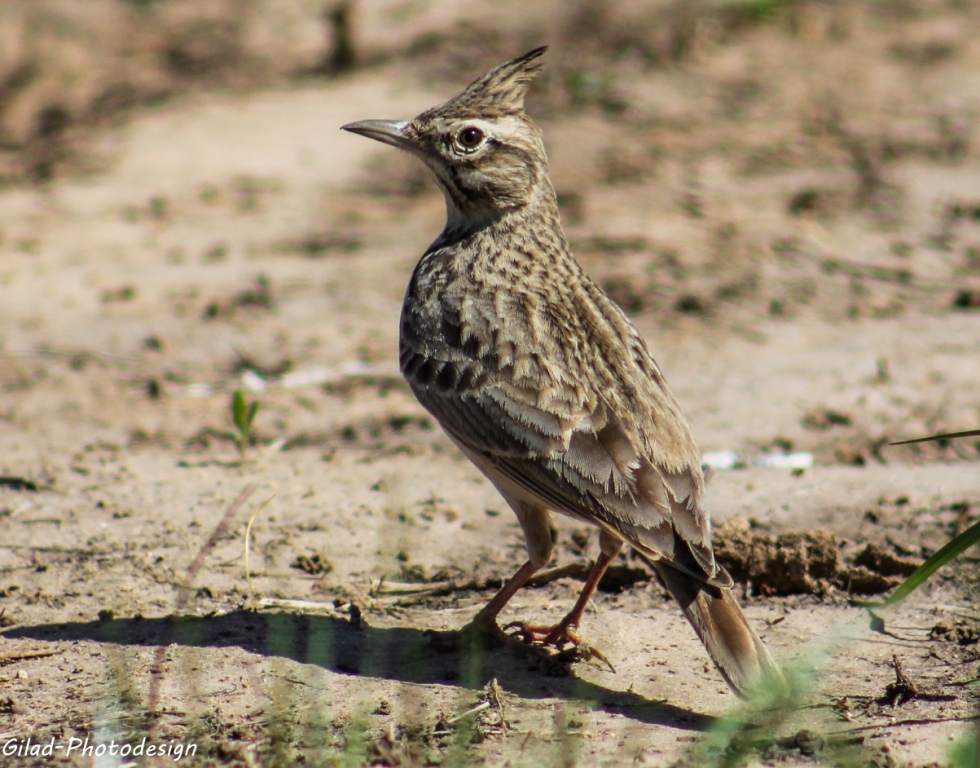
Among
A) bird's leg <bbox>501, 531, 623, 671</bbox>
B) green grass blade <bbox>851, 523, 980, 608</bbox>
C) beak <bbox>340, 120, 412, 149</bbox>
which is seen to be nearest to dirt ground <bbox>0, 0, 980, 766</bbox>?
bird's leg <bbox>501, 531, 623, 671</bbox>

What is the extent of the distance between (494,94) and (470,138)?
22cm

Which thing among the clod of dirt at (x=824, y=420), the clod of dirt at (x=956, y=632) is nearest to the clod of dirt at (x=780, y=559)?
the clod of dirt at (x=956, y=632)

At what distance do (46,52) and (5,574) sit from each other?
8886mm

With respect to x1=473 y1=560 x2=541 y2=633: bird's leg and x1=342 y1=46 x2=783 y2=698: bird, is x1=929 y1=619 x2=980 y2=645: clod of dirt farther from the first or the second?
x1=473 y1=560 x2=541 y2=633: bird's leg

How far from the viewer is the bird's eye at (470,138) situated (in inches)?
204

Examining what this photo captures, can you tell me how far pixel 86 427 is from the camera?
6.52 meters

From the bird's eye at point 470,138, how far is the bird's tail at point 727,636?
2.11m

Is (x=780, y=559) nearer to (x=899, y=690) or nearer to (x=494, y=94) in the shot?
(x=899, y=690)

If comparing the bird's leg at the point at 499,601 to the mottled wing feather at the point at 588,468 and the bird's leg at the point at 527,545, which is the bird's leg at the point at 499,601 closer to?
the bird's leg at the point at 527,545

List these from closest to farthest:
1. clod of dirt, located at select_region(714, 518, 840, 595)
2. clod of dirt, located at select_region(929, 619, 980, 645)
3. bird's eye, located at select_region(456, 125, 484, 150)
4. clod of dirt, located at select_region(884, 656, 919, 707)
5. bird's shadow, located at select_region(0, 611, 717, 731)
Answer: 1. clod of dirt, located at select_region(884, 656, 919, 707)
2. bird's shadow, located at select_region(0, 611, 717, 731)
3. clod of dirt, located at select_region(929, 619, 980, 645)
4. clod of dirt, located at select_region(714, 518, 840, 595)
5. bird's eye, located at select_region(456, 125, 484, 150)

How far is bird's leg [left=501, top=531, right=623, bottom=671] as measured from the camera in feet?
14.4

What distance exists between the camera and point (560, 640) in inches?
172

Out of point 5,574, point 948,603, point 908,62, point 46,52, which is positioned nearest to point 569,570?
point 948,603

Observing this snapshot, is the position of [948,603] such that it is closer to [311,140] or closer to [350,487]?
[350,487]
